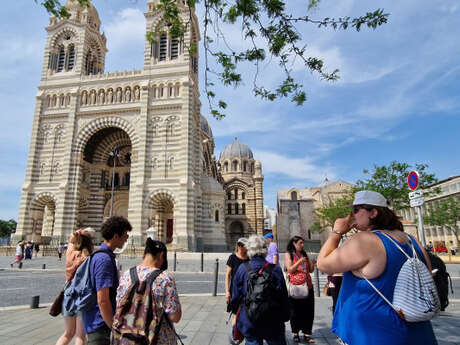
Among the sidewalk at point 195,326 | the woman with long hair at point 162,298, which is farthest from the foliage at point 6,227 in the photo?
the woman with long hair at point 162,298

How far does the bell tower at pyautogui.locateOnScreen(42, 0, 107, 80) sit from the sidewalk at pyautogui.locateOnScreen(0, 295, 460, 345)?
28729 millimetres

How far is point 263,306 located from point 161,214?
25.8m

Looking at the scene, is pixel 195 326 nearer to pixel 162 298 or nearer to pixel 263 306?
pixel 263 306

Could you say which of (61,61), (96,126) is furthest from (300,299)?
(61,61)

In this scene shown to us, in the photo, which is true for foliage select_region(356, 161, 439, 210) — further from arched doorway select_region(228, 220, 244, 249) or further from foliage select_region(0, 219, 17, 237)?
foliage select_region(0, 219, 17, 237)

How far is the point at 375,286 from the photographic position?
189 cm

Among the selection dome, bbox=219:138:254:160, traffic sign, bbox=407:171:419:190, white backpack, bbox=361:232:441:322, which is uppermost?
dome, bbox=219:138:254:160

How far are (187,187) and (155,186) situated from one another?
3.05 metres

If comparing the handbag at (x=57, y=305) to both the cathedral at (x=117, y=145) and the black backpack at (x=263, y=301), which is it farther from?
the cathedral at (x=117, y=145)

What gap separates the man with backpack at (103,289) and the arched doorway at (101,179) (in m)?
25.9

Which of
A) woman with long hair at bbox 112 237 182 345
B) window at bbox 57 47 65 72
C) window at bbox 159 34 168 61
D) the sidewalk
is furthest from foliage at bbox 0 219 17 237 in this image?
woman with long hair at bbox 112 237 182 345

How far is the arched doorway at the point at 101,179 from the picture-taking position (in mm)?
28328

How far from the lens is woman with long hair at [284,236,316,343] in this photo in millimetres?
4539

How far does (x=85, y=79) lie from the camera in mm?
28375
